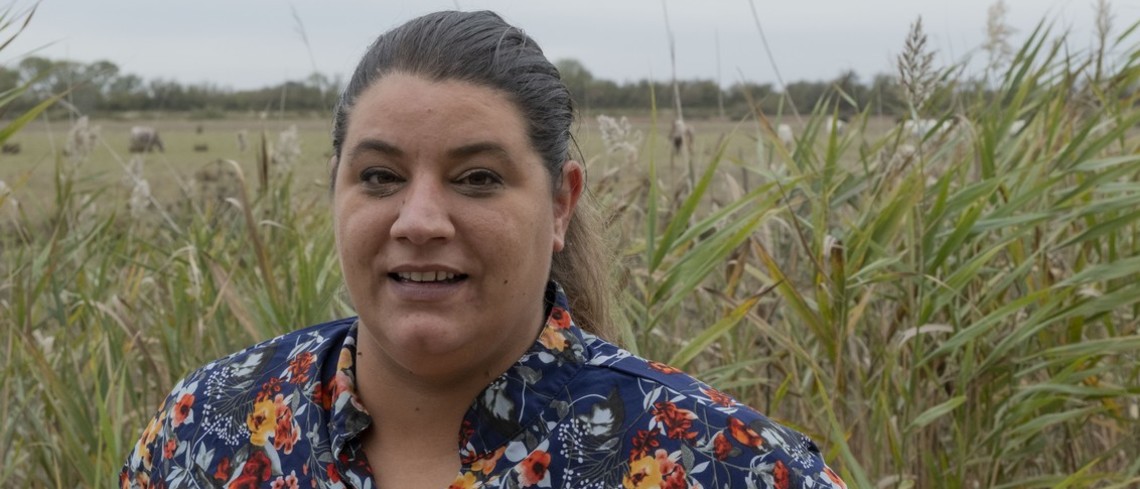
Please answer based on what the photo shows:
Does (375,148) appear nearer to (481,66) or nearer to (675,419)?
(481,66)

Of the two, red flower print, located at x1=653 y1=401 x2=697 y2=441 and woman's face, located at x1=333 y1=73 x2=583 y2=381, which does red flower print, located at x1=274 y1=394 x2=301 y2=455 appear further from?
red flower print, located at x1=653 y1=401 x2=697 y2=441

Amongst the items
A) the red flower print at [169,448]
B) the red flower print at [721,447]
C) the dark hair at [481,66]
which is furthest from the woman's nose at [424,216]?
the red flower print at [169,448]

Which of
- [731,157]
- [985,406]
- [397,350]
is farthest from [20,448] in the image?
[985,406]

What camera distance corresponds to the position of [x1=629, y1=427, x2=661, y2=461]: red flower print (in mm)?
1440

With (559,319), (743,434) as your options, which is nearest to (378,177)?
(559,319)

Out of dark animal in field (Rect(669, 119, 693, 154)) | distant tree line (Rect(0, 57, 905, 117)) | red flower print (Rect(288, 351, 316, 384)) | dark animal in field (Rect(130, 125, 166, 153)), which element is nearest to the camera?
red flower print (Rect(288, 351, 316, 384))

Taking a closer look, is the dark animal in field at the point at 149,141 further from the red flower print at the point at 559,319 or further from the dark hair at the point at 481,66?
the red flower print at the point at 559,319

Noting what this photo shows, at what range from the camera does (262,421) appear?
1.62 m

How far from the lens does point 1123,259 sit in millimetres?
2641

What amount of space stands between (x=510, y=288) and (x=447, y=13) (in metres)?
0.37

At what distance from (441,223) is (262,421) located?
15.4 inches

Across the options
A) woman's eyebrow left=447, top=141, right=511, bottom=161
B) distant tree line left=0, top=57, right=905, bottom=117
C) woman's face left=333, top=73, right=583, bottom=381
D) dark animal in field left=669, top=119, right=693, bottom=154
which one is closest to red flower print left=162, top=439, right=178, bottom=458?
woman's face left=333, top=73, right=583, bottom=381

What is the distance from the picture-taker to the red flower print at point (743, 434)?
1.45 m

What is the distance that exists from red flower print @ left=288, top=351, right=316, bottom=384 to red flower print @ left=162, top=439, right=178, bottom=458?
0.18m
